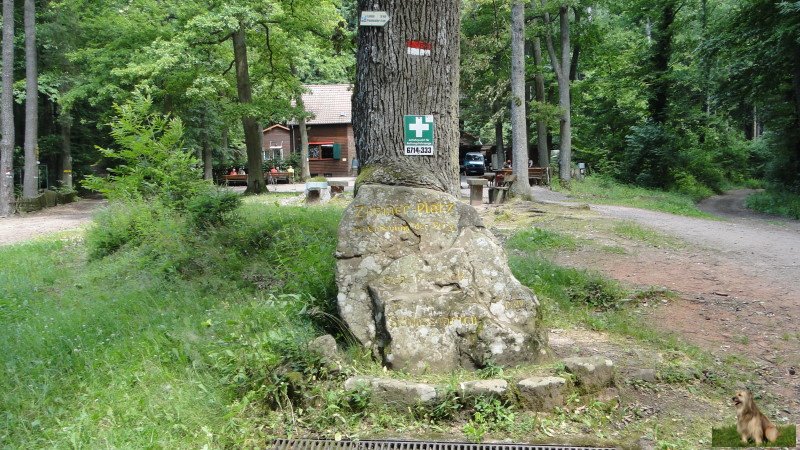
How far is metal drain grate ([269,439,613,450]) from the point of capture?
4.25 meters

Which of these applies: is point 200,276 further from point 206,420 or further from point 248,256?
point 206,420

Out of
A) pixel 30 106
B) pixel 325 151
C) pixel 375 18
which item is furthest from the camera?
pixel 325 151

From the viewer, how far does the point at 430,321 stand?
17.3 ft

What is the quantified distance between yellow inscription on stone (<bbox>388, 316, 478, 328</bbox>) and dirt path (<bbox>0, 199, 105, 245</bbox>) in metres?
13.5

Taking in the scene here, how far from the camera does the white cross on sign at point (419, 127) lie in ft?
21.0

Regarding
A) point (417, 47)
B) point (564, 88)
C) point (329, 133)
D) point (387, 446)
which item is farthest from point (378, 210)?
point (329, 133)

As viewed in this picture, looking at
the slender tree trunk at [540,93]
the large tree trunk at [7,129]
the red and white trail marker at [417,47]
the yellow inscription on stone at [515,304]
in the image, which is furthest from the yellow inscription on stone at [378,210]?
the slender tree trunk at [540,93]

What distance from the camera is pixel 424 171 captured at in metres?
6.35

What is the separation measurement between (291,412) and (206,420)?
57 centimetres

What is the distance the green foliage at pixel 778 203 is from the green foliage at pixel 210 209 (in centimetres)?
1892

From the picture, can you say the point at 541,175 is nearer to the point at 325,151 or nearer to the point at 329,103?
the point at 325,151

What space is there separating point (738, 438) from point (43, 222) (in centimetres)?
2141

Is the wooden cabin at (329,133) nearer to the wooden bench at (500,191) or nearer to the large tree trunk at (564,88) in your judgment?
the large tree trunk at (564,88)

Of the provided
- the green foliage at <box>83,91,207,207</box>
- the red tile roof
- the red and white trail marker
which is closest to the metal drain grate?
the red and white trail marker
